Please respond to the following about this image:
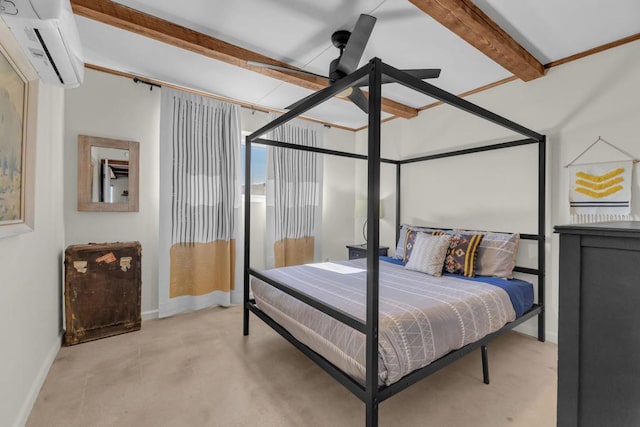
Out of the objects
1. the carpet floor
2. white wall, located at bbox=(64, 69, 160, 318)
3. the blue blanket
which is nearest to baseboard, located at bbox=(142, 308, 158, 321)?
white wall, located at bbox=(64, 69, 160, 318)

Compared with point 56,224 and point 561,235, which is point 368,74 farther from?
point 56,224

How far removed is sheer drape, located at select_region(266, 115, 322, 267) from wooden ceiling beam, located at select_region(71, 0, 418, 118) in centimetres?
125

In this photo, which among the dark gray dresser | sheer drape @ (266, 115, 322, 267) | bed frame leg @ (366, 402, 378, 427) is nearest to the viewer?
the dark gray dresser

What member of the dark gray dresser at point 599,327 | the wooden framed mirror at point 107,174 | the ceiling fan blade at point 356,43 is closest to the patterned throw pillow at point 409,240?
the ceiling fan blade at point 356,43

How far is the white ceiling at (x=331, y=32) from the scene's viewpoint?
1909 millimetres

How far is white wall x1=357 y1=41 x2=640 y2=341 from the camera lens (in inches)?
89.0

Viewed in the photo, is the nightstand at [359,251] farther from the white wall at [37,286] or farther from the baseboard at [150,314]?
the white wall at [37,286]

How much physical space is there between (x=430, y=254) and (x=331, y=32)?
6.55 feet

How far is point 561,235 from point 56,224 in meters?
3.25

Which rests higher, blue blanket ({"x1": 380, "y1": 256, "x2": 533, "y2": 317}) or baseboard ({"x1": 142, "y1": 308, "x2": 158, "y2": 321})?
blue blanket ({"x1": 380, "y1": 256, "x2": 533, "y2": 317})

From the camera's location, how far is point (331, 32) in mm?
2168

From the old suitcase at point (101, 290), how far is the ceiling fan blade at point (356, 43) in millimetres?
2428

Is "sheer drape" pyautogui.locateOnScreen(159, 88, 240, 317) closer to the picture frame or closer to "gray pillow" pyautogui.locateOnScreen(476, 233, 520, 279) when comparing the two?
the picture frame

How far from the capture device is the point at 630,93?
2.20 metres
